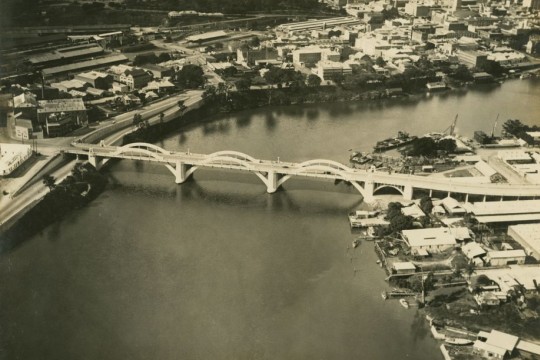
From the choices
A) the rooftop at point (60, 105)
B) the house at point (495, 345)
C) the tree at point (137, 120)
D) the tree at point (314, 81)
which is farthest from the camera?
the tree at point (314, 81)

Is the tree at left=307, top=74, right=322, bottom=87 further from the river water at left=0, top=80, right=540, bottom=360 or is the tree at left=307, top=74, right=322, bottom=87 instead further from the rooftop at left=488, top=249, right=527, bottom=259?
the rooftop at left=488, top=249, right=527, bottom=259

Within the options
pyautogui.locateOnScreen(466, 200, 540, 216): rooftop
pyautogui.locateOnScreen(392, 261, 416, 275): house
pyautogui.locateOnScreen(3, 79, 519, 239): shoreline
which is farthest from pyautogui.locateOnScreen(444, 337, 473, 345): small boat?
pyautogui.locateOnScreen(3, 79, 519, 239): shoreline

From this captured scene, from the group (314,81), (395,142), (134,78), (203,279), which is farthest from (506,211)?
(134,78)

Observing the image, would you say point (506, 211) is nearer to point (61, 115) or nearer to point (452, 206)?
point (452, 206)

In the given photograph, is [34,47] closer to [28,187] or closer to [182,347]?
[28,187]

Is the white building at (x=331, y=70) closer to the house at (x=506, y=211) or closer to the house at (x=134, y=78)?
the house at (x=134, y=78)

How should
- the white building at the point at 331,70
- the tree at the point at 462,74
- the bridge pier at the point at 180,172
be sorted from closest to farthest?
1. the bridge pier at the point at 180,172
2. the white building at the point at 331,70
3. the tree at the point at 462,74

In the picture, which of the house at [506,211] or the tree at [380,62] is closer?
the house at [506,211]

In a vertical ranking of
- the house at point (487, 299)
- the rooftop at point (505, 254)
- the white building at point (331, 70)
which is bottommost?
the house at point (487, 299)

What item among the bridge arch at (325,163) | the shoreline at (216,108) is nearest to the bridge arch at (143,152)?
the shoreline at (216,108)
